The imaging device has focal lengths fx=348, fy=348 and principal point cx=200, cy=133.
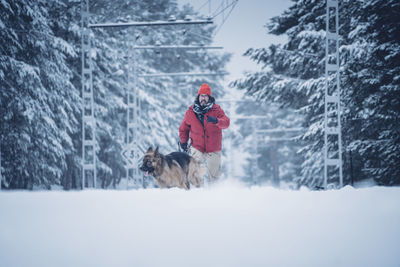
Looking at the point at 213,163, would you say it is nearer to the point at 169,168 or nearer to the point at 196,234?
the point at 169,168

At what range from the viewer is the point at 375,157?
12531 mm

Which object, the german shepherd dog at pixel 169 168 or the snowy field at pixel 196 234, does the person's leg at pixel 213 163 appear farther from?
the snowy field at pixel 196 234

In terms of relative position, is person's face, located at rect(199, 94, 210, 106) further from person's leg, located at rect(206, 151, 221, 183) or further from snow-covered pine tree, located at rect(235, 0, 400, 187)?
snow-covered pine tree, located at rect(235, 0, 400, 187)

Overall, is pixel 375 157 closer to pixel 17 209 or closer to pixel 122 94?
pixel 17 209

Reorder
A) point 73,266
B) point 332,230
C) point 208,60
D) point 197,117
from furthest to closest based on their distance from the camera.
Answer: point 208,60 → point 197,117 → point 332,230 → point 73,266

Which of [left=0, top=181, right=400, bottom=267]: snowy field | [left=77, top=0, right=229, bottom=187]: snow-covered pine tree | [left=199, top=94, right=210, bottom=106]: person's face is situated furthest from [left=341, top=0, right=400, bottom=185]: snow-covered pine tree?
[left=0, top=181, right=400, bottom=267]: snowy field

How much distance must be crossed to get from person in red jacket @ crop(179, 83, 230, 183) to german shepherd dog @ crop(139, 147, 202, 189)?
0.28m

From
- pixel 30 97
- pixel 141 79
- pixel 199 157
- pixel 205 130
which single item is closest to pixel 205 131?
pixel 205 130

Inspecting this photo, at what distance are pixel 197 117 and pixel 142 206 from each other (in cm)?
471

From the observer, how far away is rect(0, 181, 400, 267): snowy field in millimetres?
2266

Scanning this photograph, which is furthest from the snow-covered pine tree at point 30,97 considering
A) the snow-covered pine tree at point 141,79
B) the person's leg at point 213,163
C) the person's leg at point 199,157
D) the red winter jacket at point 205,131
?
the person's leg at point 213,163

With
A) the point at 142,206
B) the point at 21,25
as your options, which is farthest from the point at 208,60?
the point at 142,206

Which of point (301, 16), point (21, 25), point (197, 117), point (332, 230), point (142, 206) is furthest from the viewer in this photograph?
point (301, 16)

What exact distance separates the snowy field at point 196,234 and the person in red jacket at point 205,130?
4.33 metres
